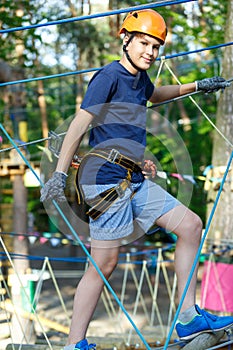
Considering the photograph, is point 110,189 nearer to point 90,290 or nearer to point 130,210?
point 130,210

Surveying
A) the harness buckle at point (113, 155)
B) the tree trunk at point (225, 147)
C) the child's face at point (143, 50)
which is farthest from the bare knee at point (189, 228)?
the tree trunk at point (225, 147)

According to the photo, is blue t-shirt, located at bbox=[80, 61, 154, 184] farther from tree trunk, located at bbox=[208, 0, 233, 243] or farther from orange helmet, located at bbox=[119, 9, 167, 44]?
tree trunk, located at bbox=[208, 0, 233, 243]

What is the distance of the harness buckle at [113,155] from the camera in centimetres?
262

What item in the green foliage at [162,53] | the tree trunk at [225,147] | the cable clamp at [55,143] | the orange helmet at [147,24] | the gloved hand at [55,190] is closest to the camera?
the gloved hand at [55,190]

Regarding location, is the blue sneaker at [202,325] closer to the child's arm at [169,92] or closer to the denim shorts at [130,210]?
the denim shorts at [130,210]

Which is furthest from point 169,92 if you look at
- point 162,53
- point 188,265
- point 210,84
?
point 162,53

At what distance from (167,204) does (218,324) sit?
1.94 feet

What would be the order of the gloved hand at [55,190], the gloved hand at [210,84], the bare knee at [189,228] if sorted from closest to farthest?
the gloved hand at [55,190]
the bare knee at [189,228]
the gloved hand at [210,84]

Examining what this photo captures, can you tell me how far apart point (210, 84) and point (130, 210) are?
843mm

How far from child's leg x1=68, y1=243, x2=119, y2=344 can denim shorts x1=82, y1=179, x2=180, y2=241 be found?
73 millimetres

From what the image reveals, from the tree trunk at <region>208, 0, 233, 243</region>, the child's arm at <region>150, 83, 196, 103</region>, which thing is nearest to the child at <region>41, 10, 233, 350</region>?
the child's arm at <region>150, 83, 196, 103</region>

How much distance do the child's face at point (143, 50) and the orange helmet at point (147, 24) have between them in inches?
1.1

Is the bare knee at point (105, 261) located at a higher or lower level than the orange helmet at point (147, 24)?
lower

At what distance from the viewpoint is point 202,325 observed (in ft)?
9.02
